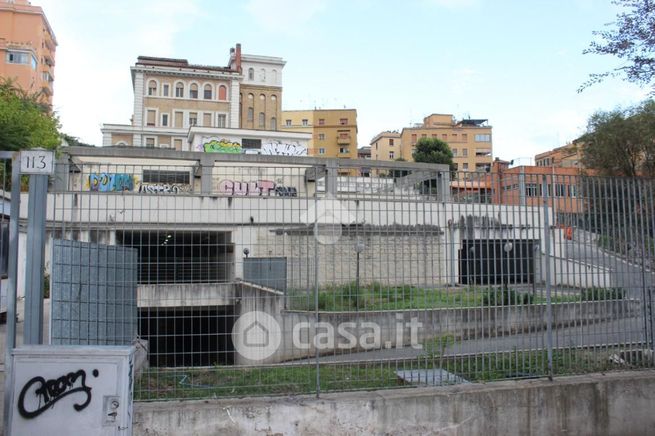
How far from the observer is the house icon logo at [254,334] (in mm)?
5395

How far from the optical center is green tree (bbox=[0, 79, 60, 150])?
84.7 feet

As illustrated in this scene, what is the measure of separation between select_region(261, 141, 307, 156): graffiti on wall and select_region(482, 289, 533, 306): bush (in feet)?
164

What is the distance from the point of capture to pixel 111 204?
16.7 feet

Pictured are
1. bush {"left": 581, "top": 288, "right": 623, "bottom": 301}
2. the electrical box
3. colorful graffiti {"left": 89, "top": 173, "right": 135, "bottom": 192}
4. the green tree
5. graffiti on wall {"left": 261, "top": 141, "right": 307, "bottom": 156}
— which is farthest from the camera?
graffiti on wall {"left": 261, "top": 141, "right": 307, "bottom": 156}

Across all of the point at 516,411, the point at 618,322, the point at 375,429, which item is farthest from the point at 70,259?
the point at 618,322

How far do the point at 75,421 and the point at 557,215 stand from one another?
507cm

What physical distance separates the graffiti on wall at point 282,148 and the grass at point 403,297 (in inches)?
1965

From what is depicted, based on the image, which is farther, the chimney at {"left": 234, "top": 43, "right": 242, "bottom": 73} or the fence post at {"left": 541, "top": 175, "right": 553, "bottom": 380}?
the chimney at {"left": 234, "top": 43, "right": 242, "bottom": 73}

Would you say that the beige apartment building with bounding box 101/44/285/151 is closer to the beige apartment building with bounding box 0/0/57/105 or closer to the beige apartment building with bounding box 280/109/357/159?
the beige apartment building with bounding box 0/0/57/105

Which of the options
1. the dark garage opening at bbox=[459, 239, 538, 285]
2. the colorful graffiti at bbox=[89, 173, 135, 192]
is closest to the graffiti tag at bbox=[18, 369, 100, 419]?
the colorful graffiti at bbox=[89, 173, 135, 192]

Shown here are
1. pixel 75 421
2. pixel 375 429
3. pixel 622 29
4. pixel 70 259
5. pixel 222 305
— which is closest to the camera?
pixel 75 421

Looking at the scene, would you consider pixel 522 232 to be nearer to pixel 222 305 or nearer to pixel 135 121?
Result: pixel 222 305

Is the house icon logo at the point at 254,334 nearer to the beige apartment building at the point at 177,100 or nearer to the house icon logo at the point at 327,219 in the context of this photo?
the house icon logo at the point at 327,219

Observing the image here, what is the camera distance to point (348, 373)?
5.66 metres
